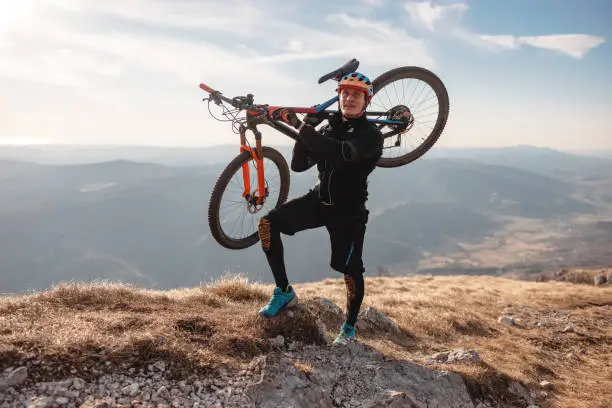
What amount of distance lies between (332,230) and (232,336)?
6.84ft

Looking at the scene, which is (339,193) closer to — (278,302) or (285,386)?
(278,302)

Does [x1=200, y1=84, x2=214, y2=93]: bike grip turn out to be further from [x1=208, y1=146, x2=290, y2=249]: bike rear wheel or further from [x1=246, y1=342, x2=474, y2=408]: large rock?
[x1=246, y1=342, x2=474, y2=408]: large rock

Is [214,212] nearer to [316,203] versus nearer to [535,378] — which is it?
[316,203]

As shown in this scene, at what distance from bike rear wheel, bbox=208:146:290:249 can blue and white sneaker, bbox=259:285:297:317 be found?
4.30 feet

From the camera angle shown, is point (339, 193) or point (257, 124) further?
point (257, 124)

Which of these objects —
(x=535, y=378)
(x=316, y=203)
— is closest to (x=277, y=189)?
(x=316, y=203)

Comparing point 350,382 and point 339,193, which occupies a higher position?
point 339,193

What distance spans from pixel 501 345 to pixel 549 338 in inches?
108

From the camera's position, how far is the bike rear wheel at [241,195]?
6.65m

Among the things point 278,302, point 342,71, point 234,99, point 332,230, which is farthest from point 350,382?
point 342,71

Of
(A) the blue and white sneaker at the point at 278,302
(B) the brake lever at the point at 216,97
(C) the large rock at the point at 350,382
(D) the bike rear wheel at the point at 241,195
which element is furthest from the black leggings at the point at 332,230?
(B) the brake lever at the point at 216,97

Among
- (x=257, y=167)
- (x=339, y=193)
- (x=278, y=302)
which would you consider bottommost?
(x=278, y=302)

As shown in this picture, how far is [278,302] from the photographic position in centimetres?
621

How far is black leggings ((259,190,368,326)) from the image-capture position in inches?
225
